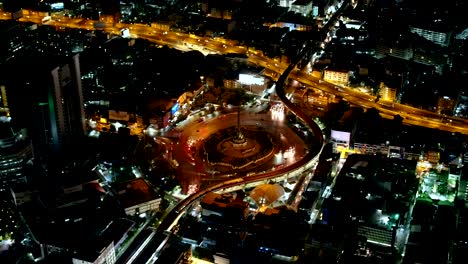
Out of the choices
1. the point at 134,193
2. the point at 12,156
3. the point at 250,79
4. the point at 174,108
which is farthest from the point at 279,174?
the point at 12,156

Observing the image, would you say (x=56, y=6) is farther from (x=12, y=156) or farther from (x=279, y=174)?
(x=279, y=174)

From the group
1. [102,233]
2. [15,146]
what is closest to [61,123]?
[15,146]

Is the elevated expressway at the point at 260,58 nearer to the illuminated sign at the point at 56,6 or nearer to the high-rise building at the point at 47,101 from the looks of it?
the illuminated sign at the point at 56,6

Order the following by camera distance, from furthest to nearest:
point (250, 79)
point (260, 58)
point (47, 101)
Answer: point (260, 58), point (250, 79), point (47, 101)

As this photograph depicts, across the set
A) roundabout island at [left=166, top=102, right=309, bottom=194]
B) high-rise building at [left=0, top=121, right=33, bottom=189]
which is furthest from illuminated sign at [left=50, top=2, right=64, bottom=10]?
high-rise building at [left=0, top=121, right=33, bottom=189]

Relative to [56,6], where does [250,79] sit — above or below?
below

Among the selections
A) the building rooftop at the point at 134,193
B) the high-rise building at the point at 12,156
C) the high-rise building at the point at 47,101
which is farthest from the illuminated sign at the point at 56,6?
the building rooftop at the point at 134,193

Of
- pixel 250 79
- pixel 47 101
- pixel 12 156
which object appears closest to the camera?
pixel 12 156

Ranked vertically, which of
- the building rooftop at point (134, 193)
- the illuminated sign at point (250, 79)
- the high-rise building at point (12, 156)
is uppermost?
the illuminated sign at point (250, 79)
